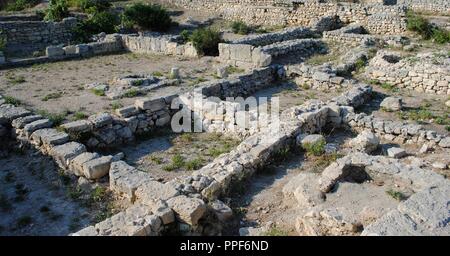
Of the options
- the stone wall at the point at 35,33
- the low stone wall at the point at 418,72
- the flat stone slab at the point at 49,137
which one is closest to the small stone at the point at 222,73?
the low stone wall at the point at 418,72

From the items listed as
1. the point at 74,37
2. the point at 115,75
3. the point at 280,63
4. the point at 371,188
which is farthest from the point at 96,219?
the point at 74,37

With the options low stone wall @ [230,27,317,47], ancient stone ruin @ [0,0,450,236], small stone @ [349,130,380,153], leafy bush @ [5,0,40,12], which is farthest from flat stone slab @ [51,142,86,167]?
leafy bush @ [5,0,40,12]

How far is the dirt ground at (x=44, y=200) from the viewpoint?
7.54 m

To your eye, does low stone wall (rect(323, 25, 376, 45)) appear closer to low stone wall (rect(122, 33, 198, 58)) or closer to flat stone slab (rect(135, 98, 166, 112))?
low stone wall (rect(122, 33, 198, 58))

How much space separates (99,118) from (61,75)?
5.98m

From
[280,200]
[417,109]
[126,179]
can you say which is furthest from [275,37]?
[126,179]

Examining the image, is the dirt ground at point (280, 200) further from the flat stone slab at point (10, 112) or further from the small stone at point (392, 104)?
the flat stone slab at point (10, 112)

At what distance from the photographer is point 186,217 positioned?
684 centimetres

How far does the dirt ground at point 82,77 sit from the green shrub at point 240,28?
19.7 feet

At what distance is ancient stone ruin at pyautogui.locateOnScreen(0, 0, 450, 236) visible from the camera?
710cm

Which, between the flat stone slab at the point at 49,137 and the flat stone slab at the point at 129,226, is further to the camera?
the flat stone slab at the point at 49,137

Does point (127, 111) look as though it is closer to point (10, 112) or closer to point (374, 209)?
point (10, 112)

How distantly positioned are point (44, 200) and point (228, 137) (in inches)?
183
